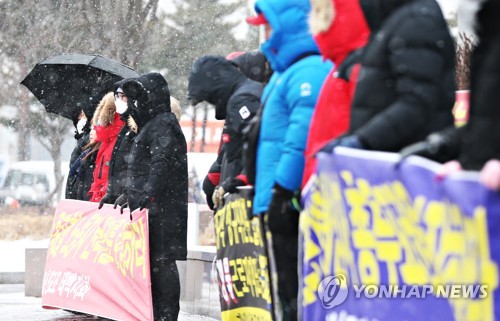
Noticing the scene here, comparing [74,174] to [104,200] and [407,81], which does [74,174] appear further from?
[407,81]

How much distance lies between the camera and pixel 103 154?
11.0 m

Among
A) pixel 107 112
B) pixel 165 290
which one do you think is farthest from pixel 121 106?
pixel 165 290

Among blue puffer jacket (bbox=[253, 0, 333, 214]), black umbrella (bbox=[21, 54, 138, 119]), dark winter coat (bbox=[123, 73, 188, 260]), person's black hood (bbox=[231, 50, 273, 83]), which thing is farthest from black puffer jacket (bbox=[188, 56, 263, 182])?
black umbrella (bbox=[21, 54, 138, 119])

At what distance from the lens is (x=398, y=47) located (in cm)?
457

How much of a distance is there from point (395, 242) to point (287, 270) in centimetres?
180

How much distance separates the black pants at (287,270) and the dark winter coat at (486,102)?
7.49 feet

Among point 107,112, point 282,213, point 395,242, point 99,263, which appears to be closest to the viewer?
point 395,242

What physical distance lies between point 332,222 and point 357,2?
1.00 m

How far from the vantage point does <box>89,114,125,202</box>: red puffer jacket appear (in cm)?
1095

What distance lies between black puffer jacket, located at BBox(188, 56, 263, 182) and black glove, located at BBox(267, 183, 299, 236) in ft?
5.01

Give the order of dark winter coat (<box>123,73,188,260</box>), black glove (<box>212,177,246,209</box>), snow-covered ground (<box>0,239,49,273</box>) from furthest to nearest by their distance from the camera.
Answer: snow-covered ground (<box>0,239,49,273</box>)
dark winter coat (<box>123,73,188,260</box>)
black glove (<box>212,177,246,209</box>)

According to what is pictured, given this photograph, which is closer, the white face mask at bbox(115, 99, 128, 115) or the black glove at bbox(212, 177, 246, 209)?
the black glove at bbox(212, 177, 246, 209)

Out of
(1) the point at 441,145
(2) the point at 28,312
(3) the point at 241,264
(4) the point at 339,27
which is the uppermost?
(4) the point at 339,27

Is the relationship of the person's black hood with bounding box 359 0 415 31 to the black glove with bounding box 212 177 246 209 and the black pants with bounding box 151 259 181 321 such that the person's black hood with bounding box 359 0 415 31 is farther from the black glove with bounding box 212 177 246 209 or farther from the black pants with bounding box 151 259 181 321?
the black pants with bounding box 151 259 181 321
